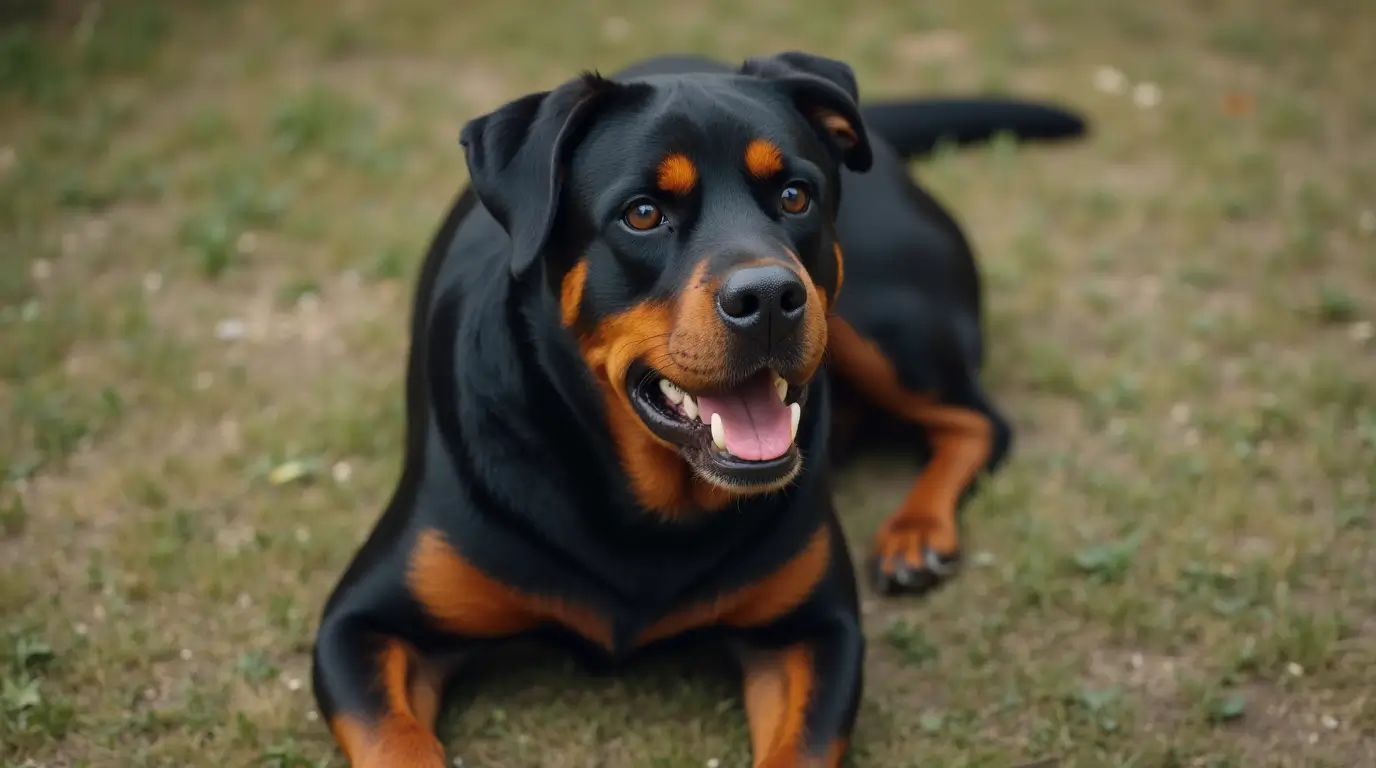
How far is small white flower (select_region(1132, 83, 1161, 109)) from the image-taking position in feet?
21.3

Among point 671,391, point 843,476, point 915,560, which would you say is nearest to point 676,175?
point 671,391

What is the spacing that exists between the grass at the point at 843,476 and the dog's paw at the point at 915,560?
7cm

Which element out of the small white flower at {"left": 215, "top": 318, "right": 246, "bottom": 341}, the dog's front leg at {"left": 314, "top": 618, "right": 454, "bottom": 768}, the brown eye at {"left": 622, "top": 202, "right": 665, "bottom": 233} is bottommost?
the small white flower at {"left": 215, "top": 318, "right": 246, "bottom": 341}

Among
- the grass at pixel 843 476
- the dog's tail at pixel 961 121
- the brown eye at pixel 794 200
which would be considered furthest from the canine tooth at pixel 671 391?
the dog's tail at pixel 961 121

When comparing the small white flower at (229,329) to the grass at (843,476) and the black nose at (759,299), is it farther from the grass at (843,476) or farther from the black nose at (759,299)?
the black nose at (759,299)

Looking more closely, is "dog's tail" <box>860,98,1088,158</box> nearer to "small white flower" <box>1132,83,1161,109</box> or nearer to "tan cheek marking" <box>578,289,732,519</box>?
"small white flower" <box>1132,83,1161,109</box>

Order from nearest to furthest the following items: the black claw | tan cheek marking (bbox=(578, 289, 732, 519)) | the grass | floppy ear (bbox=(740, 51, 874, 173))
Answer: tan cheek marking (bbox=(578, 289, 732, 519))
floppy ear (bbox=(740, 51, 874, 173))
the grass
the black claw

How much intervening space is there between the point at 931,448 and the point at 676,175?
164cm

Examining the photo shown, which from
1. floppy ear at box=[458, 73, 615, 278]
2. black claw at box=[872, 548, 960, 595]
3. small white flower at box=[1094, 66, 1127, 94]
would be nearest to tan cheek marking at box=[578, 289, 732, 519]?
floppy ear at box=[458, 73, 615, 278]

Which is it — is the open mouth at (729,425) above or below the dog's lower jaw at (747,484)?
above

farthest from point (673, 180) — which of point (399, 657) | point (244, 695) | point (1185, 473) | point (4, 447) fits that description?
point (4, 447)

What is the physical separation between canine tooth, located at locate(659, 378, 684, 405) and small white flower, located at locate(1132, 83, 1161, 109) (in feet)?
14.3

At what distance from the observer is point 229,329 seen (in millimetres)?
4734

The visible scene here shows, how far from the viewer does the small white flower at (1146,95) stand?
6.50 meters
